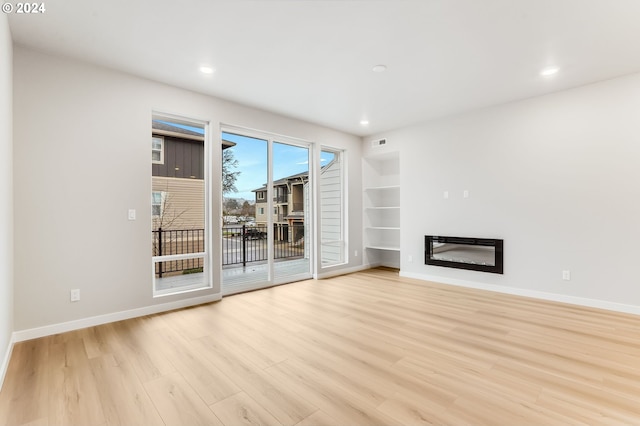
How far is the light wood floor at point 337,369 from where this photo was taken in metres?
1.77

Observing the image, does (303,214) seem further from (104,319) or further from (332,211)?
(104,319)

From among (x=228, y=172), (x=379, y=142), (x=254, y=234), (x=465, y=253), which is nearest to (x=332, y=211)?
(x=379, y=142)

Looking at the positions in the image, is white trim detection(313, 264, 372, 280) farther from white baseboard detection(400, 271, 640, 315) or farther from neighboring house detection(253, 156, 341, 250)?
white baseboard detection(400, 271, 640, 315)

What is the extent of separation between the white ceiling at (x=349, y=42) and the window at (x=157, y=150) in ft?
2.43

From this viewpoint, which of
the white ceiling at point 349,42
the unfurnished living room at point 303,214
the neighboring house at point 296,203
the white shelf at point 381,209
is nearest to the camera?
the unfurnished living room at point 303,214

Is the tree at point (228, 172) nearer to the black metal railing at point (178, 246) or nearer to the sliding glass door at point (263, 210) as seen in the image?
the sliding glass door at point (263, 210)

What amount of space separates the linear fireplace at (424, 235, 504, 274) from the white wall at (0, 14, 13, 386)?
5.25 m

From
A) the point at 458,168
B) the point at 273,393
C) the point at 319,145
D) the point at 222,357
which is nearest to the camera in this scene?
the point at 273,393

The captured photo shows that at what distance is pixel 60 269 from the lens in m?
3.02

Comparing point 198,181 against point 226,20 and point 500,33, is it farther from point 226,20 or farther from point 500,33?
point 500,33

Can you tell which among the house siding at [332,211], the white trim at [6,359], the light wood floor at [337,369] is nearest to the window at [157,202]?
the light wood floor at [337,369]

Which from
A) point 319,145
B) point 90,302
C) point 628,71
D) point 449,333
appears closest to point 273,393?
point 449,333

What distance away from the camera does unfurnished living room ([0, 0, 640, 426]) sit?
2070 mm

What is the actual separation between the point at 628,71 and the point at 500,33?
211 centimetres
